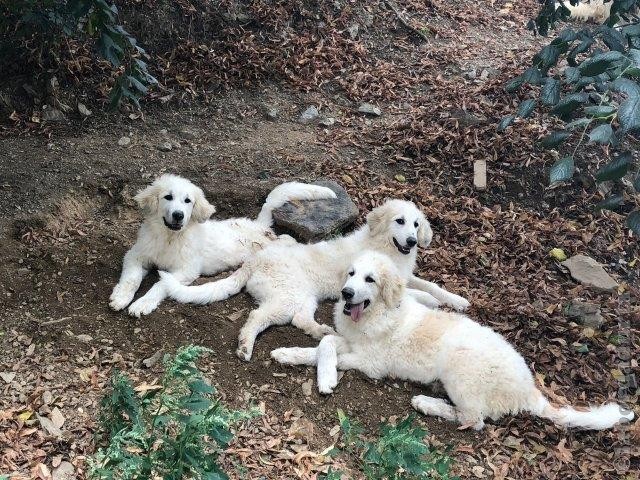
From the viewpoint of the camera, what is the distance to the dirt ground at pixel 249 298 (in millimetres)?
4309

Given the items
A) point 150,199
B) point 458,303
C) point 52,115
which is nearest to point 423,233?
point 458,303

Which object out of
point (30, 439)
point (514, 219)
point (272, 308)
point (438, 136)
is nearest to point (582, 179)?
point (514, 219)

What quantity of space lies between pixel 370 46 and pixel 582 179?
364 cm

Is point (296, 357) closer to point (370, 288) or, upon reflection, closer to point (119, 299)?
point (370, 288)

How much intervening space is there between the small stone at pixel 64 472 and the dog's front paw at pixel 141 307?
55.5 inches

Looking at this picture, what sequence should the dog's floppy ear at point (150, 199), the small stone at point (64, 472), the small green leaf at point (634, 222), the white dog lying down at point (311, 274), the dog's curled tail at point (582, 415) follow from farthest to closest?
the dog's floppy ear at point (150, 199), the white dog lying down at point (311, 274), the dog's curled tail at point (582, 415), the small stone at point (64, 472), the small green leaf at point (634, 222)

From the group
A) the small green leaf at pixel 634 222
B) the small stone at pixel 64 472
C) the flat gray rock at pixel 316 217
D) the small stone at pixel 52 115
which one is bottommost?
the small stone at pixel 64 472

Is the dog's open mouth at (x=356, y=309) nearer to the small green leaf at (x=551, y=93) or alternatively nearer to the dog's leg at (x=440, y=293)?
the dog's leg at (x=440, y=293)

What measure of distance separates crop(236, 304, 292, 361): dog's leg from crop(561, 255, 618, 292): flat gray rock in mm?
2720

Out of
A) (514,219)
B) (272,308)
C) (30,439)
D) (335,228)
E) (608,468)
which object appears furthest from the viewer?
(514,219)

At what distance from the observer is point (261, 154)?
711cm

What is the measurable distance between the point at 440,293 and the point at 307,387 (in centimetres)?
156

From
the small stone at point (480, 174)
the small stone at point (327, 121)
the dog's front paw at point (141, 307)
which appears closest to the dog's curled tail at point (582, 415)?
the dog's front paw at point (141, 307)

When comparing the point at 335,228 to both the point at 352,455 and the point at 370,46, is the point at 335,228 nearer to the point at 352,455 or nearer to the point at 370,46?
the point at 352,455
